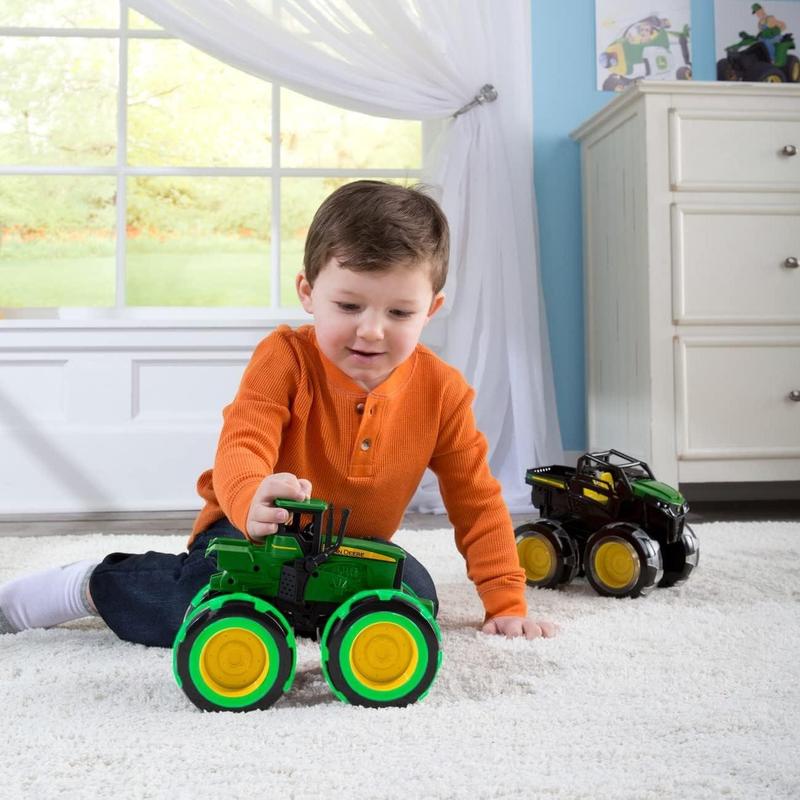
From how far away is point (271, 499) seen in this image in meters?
0.83

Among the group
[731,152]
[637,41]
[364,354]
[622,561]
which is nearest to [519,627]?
[622,561]

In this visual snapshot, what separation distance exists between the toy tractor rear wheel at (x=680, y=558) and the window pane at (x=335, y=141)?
1751mm

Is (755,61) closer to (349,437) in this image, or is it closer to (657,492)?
(657,492)

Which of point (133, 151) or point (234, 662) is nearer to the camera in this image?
point (234, 662)

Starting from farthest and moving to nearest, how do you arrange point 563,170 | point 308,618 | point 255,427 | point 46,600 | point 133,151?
point 133,151 < point 563,170 < point 46,600 < point 255,427 < point 308,618

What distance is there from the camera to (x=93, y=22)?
262 cm

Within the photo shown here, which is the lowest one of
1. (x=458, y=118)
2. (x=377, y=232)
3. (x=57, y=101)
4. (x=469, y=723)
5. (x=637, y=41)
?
(x=469, y=723)

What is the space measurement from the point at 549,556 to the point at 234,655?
644 mm

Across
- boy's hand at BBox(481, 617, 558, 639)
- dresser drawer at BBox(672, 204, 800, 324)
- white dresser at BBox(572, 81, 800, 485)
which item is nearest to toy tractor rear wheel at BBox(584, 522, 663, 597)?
boy's hand at BBox(481, 617, 558, 639)

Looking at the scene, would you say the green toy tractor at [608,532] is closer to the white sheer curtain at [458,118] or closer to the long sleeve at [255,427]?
the long sleeve at [255,427]

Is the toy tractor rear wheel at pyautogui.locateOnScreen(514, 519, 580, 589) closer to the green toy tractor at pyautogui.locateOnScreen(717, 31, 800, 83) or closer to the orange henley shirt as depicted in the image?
the orange henley shirt

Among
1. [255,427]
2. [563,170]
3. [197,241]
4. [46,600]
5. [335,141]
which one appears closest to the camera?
[255,427]

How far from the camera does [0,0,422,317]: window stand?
2602 millimetres

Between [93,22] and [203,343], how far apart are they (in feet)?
3.33
